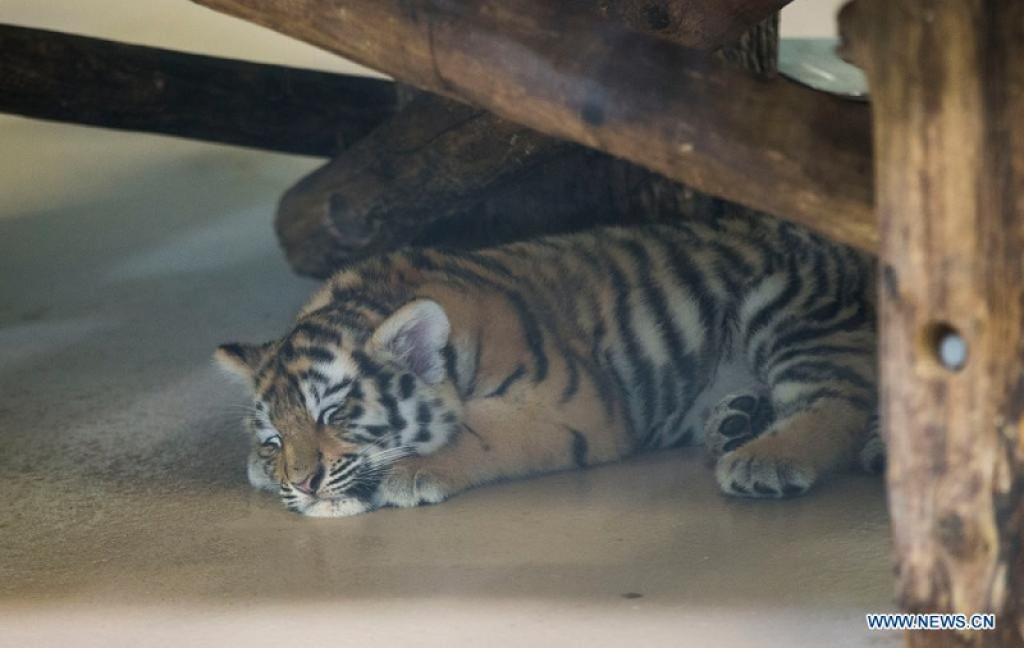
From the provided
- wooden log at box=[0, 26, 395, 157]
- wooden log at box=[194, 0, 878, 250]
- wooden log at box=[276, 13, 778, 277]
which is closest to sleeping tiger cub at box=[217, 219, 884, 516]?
wooden log at box=[276, 13, 778, 277]

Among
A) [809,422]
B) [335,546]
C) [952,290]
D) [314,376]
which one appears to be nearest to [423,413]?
[314,376]

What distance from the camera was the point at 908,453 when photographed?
2146 mm

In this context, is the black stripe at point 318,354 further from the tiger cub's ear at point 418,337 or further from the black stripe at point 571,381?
the black stripe at point 571,381

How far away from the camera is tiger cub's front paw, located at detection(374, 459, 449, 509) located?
143 inches

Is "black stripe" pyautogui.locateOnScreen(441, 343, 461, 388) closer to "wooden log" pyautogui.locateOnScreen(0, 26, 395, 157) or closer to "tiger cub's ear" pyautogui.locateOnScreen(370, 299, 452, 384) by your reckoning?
"tiger cub's ear" pyautogui.locateOnScreen(370, 299, 452, 384)

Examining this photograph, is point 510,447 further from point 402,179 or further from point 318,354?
point 402,179

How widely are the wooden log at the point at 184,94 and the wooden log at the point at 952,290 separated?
3.40 m

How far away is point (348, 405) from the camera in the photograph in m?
3.71

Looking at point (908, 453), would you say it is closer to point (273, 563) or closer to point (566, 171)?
point (273, 563)


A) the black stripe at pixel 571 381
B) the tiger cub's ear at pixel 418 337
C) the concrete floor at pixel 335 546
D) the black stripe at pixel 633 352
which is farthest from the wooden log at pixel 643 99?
the black stripe at pixel 633 352

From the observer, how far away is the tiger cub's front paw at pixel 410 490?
3.63 metres

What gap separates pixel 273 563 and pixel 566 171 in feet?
6.65

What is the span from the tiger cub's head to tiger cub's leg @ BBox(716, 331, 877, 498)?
0.81m

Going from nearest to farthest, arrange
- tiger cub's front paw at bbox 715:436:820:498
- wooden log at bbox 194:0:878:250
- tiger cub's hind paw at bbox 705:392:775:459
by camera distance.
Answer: wooden log at bbox 194:0:878:250, tiger cub's front paw at bbox 715:436:820:498, tiger cub's hind paw at bbox 705:392:775:459
